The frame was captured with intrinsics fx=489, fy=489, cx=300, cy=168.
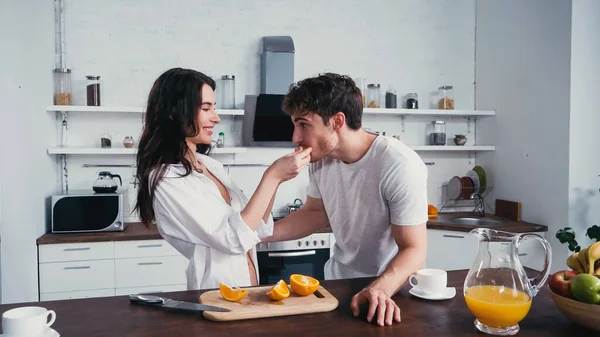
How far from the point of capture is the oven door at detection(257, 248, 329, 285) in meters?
3.46

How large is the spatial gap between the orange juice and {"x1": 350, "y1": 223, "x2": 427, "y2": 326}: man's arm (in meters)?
0.22

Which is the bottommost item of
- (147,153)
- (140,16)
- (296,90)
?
(147,153)

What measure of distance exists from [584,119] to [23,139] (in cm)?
378

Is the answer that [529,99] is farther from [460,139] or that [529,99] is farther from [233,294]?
[233,294]

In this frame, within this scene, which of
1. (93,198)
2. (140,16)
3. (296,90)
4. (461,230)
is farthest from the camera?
(140,16)

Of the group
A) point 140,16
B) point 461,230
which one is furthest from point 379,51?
point 140,16

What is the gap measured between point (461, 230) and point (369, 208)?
1.91m

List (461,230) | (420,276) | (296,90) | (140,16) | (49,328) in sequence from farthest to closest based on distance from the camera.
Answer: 1. (140,16)
2. (461,230)
3. (296,90)
4. (420,276)
5. (49,328)

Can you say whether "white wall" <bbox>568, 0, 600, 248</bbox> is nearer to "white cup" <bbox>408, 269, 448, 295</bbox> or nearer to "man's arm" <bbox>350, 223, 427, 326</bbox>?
"man's arm" <bbox>350, 223, 427, 326</bbox>

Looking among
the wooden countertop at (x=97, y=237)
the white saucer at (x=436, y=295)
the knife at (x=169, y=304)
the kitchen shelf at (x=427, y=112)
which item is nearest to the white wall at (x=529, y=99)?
the kitchen shelf at (x=427, y=112)

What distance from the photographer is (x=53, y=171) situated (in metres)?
3.69

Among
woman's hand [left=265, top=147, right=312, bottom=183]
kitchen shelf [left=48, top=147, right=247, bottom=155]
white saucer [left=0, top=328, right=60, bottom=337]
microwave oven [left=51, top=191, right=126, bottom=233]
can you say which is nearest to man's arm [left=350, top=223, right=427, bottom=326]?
woman's hand [left=265, top=147, right=312, bottom=183]

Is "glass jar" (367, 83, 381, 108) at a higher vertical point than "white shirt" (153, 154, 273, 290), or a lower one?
higher

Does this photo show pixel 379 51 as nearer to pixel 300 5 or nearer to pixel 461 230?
pixel 300 5
